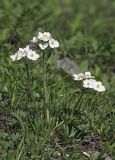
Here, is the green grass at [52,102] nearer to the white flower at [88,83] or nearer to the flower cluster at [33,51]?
the white flower at [88,83]

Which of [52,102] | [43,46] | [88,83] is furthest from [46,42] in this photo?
[52,102]

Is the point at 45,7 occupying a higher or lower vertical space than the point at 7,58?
higher

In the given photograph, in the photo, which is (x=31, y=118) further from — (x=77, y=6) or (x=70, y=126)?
(x=77, y=6)

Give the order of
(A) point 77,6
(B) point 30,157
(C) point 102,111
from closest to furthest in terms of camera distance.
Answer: (B) point 30,157, (C) point 102,111, (A) point 77,6

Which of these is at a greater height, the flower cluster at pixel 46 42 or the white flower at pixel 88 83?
the flower cluster at pixel 46 42

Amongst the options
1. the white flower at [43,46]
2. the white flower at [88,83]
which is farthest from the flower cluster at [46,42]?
the white flower at [88,83]

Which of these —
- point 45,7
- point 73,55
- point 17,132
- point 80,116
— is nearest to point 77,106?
point 80,116

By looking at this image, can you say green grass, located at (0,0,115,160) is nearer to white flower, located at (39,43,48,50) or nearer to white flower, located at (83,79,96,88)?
white flower, located at (83,79,96,88)

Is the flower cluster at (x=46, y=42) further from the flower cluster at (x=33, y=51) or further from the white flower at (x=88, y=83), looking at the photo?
the white flower at (x=88, y=83)

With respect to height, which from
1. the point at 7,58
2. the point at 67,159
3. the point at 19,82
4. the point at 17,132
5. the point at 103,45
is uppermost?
the point at 103,45

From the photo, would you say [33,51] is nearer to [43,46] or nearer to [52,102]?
[43,46]
